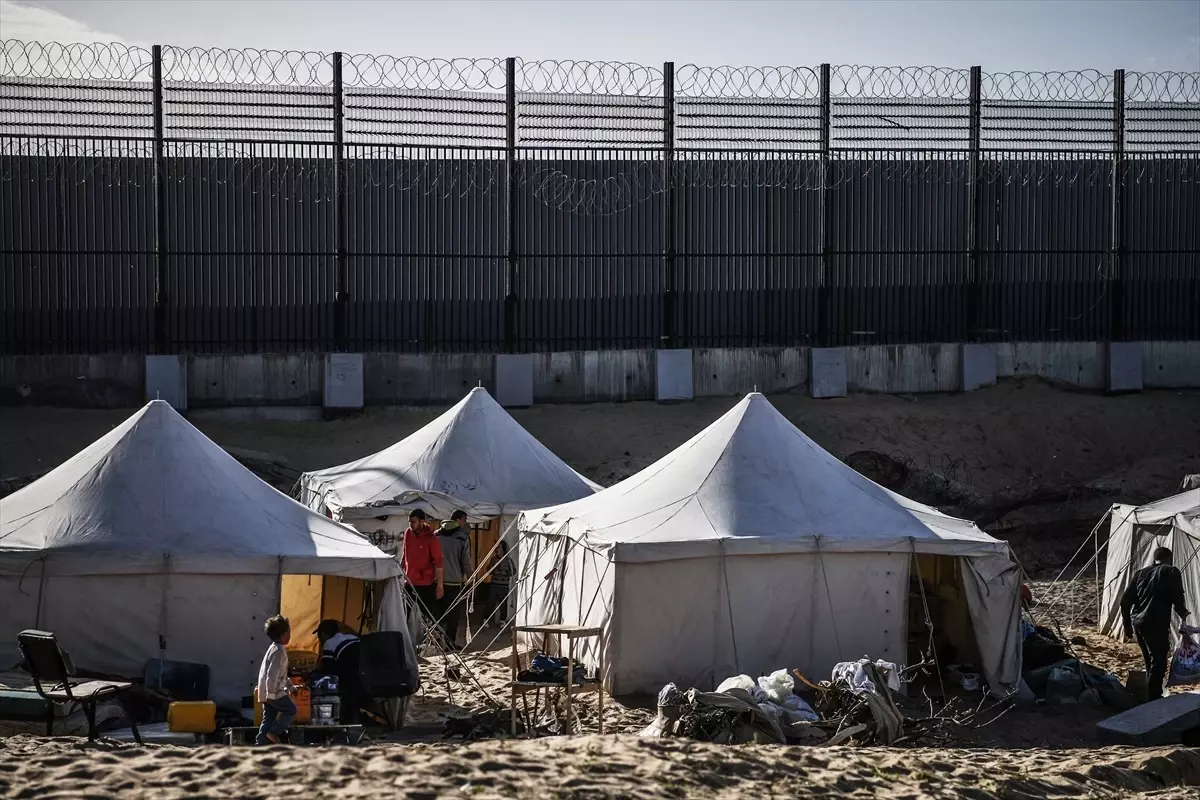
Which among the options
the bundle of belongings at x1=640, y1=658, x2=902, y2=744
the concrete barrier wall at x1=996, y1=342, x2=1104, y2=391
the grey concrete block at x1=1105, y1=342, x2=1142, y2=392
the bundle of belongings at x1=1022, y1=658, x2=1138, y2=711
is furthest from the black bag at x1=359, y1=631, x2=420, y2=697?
the grey concrete block at x1=1105, y1=342, x2=1142, y2=392

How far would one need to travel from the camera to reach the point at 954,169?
85.8 ft

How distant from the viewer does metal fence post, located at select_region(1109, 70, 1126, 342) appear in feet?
86.6

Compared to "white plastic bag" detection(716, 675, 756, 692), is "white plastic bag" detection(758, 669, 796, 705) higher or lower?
lower

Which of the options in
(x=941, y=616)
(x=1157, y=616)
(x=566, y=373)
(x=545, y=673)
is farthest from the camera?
(x=566, y=373)

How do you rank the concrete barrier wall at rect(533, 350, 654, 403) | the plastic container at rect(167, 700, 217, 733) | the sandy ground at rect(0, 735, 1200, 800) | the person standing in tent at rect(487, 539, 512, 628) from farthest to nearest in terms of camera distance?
the concrete barrier wall at rect(533, 350, 654, 403) < the person standing in tent at rect(487, 539, 512, 628) < the plastic container at rect(167, 700, 217, 733) < the sandy ground at rect(0, 735, 1200, 800)

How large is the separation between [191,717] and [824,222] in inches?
684

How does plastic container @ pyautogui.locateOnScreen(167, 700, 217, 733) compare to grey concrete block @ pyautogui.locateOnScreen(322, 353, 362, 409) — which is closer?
plastic container @ pyautogui.locateOnScreen(167, 700, 217, 733)

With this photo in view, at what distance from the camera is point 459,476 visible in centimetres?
1853

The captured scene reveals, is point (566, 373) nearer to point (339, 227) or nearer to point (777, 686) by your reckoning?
point (339, 227)

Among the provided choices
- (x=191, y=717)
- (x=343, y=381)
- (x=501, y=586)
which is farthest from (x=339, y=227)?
(x=191, y=717)

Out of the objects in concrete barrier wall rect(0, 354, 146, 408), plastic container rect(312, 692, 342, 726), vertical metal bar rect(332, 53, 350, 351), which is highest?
vertical metal bar rect(332, 53, 350, 351)

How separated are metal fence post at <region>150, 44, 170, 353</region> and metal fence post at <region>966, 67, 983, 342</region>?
512 inches

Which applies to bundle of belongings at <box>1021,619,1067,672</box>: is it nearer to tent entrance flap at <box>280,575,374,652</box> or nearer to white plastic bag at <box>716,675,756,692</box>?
white plastic bag at <box>716,675,756,692</box>

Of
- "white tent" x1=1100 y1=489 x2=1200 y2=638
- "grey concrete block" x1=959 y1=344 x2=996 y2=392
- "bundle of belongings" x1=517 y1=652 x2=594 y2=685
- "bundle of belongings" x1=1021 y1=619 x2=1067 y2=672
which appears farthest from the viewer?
"grey concrete block" x1=959 y1=344 x2=996 y2=392
